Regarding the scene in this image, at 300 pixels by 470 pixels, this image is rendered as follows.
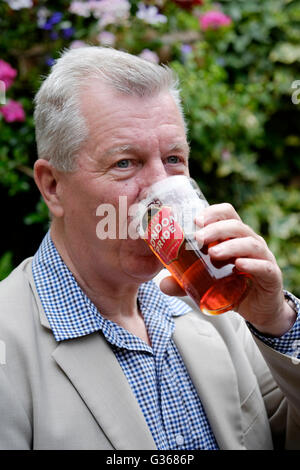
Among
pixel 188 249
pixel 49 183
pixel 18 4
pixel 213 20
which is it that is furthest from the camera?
pixel 213 20

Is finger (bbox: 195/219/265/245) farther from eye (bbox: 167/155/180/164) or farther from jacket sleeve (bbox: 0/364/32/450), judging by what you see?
jacket sleeve (bbox: 0/364/32/450)

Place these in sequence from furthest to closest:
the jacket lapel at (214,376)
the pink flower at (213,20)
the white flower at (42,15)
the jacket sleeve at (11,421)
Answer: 1. the pink flower at (213,20)
2. the white flower at (42,15)
3. the jacket lapel at (214,376)
4. the jacket sleeve at (11,421)

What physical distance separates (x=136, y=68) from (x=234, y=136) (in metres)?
2.45

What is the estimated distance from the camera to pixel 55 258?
1815 mm

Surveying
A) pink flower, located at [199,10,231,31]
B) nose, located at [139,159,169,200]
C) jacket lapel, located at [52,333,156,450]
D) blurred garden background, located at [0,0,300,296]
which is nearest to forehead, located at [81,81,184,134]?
nose, located at [139,159,169,200]

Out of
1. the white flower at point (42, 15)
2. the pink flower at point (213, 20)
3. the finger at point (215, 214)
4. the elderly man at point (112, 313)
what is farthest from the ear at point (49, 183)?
the pink flower at point (213, 20)

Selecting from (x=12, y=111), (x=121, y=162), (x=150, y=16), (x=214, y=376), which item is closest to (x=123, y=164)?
(x=121, y=162)

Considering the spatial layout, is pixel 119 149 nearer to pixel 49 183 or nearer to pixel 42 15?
pixel 49 183

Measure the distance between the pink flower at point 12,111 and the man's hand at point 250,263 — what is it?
1.94 meters

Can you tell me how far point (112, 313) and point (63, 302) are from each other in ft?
0.63

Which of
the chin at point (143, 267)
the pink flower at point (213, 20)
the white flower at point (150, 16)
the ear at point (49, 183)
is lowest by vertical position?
the chin at point (143, 267)

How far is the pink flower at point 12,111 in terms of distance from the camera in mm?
3182

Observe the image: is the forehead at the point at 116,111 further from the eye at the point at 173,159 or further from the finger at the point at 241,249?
the finger at the point at 241,249

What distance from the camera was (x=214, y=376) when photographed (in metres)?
1.86
